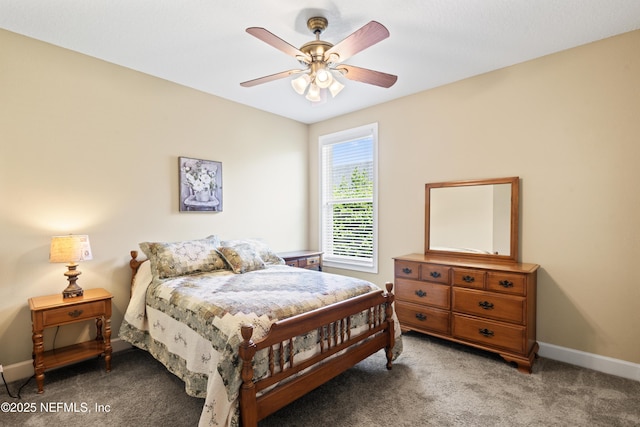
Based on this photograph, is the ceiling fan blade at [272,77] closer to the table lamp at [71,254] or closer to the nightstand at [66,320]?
the table lamp at [71,254]

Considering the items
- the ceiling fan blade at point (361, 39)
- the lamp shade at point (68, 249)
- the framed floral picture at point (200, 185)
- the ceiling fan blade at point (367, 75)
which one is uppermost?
the ceiling fan blade at point (361, 39)

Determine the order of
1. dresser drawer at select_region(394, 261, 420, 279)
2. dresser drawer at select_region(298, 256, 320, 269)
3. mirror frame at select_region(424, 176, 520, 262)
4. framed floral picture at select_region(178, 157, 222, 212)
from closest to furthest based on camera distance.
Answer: mirror frame at select_region(424, 176, 520, 262), dresser drawer at select_region(394, 261, 420, 279), framed floral picture at select_region(178, 157, 222, 212), dresser drawer at select_region(298, 256, 320, 269)

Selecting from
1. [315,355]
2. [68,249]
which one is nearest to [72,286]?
[68,249]

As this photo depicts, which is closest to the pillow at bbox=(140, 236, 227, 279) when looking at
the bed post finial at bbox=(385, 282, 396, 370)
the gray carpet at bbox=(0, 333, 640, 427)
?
the gray carpet at bbox=(0, 333, 640, 427)

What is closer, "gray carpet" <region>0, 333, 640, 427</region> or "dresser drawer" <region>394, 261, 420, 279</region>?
"gray carpet" <region>0, 333, 640, 427</region>

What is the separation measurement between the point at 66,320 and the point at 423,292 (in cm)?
307

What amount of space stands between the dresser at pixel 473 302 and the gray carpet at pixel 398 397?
212 millimetres

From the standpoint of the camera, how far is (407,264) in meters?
3.28

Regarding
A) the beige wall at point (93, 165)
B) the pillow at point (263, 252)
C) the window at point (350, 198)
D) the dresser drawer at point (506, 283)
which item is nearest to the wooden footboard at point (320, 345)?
the dresser drawer at point (506, 283)

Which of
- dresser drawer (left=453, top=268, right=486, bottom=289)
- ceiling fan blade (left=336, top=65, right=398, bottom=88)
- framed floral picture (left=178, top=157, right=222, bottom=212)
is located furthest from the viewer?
framed floral picture (left=178, top=157, right=222, bottom=212)

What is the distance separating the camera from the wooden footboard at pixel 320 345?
1679mm

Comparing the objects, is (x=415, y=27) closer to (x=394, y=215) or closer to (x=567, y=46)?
(x=567, y=46)

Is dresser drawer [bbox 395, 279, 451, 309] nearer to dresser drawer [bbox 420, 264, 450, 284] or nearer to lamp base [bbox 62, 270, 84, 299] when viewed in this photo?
dresser drawer [bbox 420, 264, 450, 284]

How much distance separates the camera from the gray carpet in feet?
6.55
